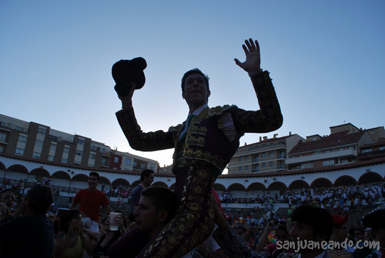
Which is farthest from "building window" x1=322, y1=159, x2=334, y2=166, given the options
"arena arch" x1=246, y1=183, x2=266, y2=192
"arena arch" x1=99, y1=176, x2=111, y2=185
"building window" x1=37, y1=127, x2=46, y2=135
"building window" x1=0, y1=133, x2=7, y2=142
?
"building window" x1=0, y1=133, x2=7, y2=142

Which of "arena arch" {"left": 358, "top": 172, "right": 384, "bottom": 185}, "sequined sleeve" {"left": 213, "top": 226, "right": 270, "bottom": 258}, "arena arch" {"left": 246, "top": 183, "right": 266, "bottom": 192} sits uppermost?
"arena arch" {"left": 358, "top": 172, "right": 384, "bottom": 185}

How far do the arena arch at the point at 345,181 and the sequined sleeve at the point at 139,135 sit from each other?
35.6m

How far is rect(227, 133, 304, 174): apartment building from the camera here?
61.2 m

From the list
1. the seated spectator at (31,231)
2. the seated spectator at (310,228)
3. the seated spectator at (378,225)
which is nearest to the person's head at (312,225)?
the seated spectator at (310,228)

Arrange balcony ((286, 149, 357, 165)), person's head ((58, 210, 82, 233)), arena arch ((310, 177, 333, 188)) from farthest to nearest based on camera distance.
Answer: balcony ((286, 149, 357, 165))
arena arch ((310, 177, 333, 188))
person's head ((58, 210, 82, 233))

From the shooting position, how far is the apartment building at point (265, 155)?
2408 inches

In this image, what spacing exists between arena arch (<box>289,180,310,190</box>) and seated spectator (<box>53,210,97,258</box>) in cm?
3596

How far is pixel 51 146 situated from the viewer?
5816 centimetres

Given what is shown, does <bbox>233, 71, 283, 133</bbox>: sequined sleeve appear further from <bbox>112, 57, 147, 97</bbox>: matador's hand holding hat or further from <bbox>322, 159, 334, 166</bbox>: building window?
<bbox>322, 159, 334, 166</bbox>: building window

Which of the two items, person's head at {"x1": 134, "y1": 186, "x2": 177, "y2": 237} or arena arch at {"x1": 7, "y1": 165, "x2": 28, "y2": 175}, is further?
arena arch at {"x1": 7, "y1": 165, "x2": 28, "y2": 175}

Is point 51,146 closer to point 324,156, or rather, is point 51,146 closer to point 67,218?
point 324,156

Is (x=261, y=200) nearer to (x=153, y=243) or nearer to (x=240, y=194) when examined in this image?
(x=240, y=194)

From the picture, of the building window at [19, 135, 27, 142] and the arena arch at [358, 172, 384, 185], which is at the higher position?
the building window at [19, 135, 27, 142]

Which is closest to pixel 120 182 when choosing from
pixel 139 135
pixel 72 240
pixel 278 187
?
pixel 278 187
